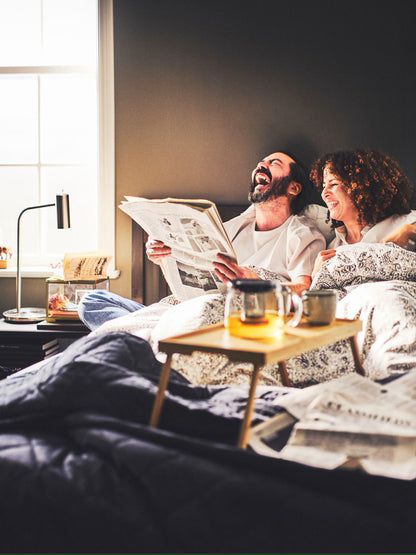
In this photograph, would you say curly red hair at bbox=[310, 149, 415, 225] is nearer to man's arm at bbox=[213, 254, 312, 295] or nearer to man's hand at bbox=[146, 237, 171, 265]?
man's arm at bbox=[213, 254, 312, 295]

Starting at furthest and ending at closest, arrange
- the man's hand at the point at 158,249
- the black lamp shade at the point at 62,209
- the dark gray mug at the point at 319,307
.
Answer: the black lamp shade at the point at 62,209, the man's hand at the point at 158,249, the dark gray mug at the point at 319,307

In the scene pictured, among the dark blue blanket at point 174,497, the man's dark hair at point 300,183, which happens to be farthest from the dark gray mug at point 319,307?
the man's dark hair at point 300,183

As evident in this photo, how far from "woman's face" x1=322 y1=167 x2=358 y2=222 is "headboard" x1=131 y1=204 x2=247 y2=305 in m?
0.44

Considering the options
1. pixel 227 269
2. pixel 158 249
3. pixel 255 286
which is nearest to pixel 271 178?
pixel 158 249

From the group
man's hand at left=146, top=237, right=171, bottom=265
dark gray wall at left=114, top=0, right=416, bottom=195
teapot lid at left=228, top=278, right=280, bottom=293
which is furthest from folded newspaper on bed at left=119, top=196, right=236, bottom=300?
dark gray wall at left=114, top=0, right=416, bottom=195

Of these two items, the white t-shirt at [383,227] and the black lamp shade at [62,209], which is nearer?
the white t-shirt at [383,227]

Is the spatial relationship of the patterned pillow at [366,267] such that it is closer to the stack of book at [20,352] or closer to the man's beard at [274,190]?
the man's beard at [274,190]

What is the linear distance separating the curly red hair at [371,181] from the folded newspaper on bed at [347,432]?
5.01 ft

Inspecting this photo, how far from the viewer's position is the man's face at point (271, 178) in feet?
9.12

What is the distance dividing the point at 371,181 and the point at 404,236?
361 mm

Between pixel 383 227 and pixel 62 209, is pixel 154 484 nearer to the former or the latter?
pixel 383 227

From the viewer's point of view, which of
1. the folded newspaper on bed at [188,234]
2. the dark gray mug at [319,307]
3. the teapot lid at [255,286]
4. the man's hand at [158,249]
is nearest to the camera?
the teapot lid at [255,286]

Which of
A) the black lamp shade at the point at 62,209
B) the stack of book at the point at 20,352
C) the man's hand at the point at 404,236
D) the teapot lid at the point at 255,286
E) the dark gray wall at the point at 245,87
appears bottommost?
the stack of book at the point at 20,352

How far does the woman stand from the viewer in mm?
2568
